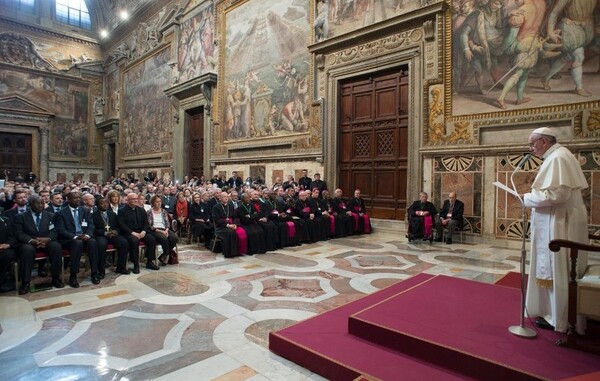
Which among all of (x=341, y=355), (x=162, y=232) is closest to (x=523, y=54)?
(x=341, y=355)

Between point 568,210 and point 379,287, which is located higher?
point 568,210

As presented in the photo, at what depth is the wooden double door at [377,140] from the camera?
34.2 feet

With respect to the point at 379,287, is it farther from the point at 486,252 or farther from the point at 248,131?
the point at 248,131

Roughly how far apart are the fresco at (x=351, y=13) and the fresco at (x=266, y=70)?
0.70 metres

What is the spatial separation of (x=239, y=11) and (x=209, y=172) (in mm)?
6982

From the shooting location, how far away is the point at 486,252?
738 cm

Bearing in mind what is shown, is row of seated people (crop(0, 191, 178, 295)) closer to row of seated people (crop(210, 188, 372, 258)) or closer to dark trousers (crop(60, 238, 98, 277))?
dark trousers (crop(60, 238, 98, 277))

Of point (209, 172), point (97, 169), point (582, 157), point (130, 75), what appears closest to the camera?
point (582, 157)

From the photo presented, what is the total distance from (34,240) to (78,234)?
25.3 inches

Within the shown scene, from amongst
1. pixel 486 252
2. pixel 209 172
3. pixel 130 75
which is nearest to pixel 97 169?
pixel 130 75

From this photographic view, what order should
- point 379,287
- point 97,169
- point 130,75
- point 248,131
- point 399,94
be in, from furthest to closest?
point 97,169, point 130,75, point 248,131, point 399,94, point 379,287

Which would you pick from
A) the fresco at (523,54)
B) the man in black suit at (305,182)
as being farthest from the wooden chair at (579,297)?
the man in black suit at (305,182)

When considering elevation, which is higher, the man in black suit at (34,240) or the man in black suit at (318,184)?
the man in black suit at (318,184)

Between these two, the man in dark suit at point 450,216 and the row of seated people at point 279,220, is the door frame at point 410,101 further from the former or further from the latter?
the row of seated people at point 279,220
